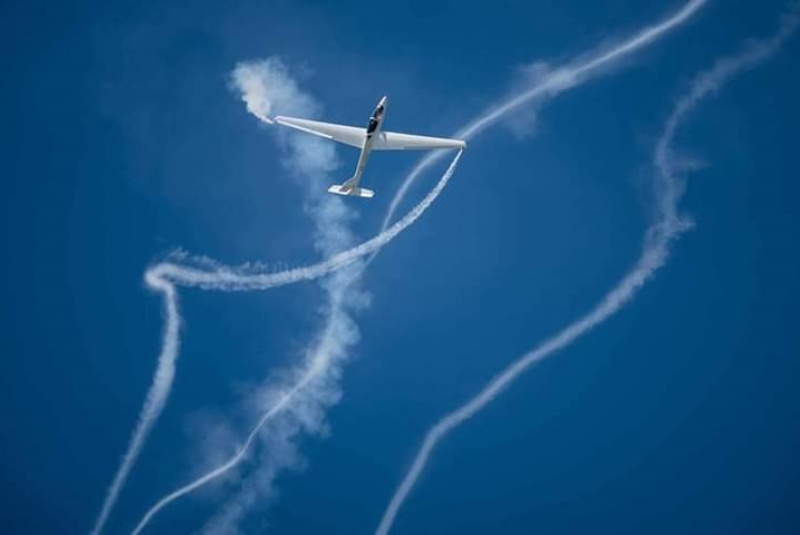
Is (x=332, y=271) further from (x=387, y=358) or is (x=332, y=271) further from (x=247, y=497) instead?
(x=247, y=497)

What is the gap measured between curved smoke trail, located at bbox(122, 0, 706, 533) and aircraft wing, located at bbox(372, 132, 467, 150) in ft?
7.87

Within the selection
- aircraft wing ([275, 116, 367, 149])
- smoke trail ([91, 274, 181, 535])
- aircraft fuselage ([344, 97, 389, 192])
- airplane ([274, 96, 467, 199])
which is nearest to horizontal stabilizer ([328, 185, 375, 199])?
airplane ([274, 96, 467, 199])

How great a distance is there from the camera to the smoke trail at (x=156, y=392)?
3200 cm

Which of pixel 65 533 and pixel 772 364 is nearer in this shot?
pixel 65 533

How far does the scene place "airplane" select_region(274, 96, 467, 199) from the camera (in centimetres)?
2964

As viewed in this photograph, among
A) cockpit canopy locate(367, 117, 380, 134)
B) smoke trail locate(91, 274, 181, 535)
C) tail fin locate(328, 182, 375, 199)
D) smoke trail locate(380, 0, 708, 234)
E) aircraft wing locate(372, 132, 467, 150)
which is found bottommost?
smoke trail locate(91, 274, 181, 535)

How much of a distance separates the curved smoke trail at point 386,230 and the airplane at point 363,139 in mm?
2778

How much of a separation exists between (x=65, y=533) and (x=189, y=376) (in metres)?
10.4

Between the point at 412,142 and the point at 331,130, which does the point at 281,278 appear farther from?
the point at 412,142

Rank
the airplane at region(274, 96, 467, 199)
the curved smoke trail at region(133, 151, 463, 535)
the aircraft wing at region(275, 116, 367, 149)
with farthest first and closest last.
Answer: the curved smoke trail at region(133, 151, 463, 535) < the aircraft wing at region(275, 116, 367, 149) < the airplane at region(274, 96, 467, 199)

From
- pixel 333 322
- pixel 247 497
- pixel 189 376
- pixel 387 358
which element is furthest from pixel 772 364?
pixel 189 376

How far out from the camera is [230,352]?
34094mm

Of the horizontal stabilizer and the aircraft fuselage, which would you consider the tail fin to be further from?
the aircraft fuselage

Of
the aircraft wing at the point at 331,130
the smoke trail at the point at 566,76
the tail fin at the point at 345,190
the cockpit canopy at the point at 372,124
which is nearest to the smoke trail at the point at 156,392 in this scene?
the tail fin at the point at 345,190
